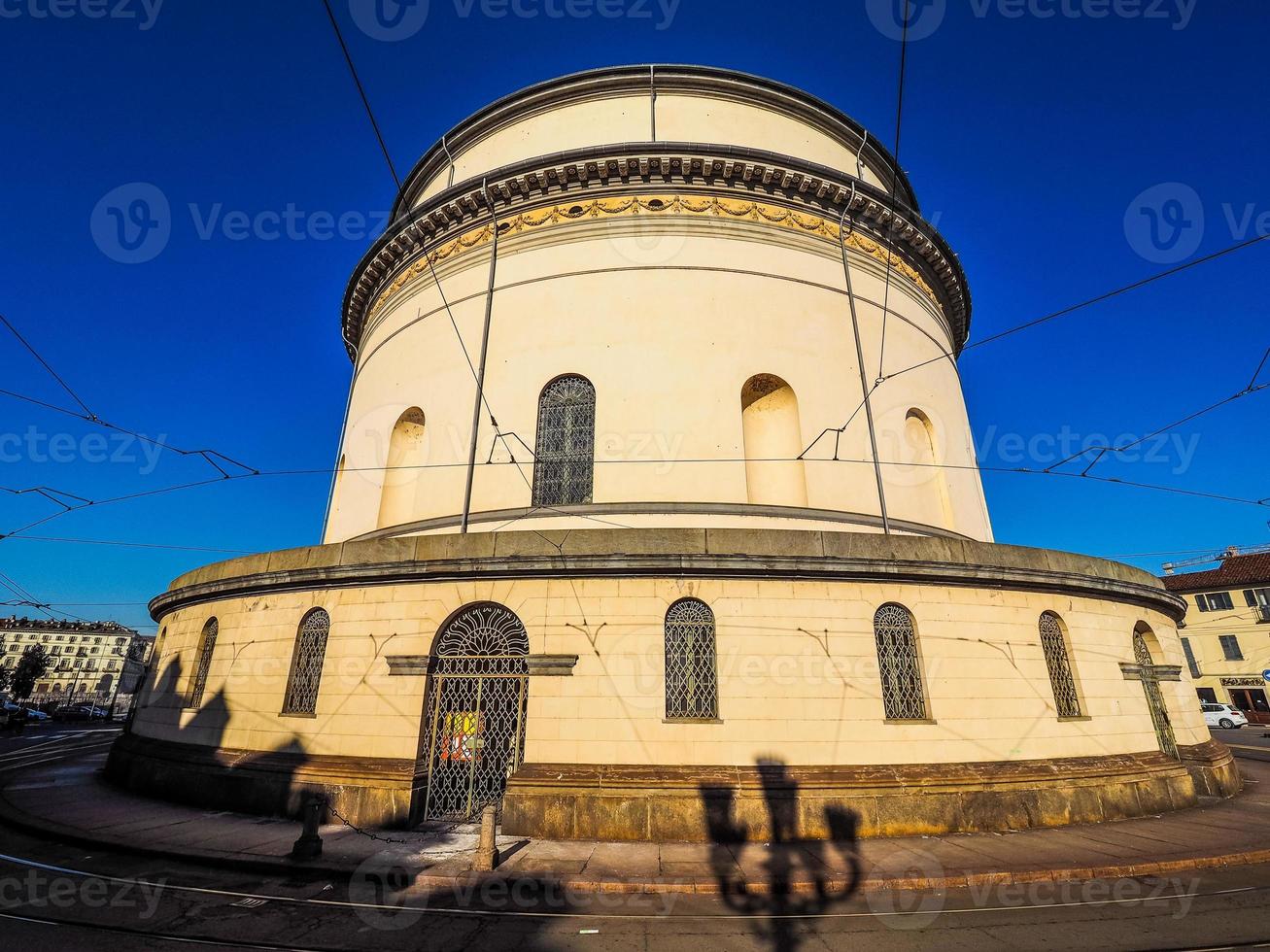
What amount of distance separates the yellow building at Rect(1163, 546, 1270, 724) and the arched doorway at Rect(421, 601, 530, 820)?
5033cm

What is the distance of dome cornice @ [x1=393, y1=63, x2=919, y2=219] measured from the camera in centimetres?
1742

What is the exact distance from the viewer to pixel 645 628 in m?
9.59

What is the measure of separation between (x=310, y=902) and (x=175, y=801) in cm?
670

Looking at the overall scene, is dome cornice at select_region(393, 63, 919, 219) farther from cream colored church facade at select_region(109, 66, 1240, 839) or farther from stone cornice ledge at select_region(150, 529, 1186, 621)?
stone cornice ledge at select_region(150, 529, 1186, 621)

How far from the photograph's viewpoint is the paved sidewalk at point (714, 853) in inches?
278

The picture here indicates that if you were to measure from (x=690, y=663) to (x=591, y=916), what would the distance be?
3.86 metres

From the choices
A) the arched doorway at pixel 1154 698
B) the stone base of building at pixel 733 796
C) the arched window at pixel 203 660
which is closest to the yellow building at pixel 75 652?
the arched window at pixel 203 660

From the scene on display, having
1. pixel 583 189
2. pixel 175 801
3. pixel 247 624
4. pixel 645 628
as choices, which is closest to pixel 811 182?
pixel 583 189

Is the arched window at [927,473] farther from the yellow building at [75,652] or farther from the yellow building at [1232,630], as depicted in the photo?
the yellow building at [75,652]

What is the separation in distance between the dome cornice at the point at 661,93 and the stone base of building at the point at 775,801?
14329 mm

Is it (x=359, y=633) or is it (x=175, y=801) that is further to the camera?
(x=175, y=801)

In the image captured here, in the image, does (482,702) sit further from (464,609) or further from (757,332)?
(757,332)
